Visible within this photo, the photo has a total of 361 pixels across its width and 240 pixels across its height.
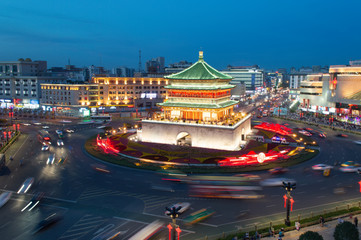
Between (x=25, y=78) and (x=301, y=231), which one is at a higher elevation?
(x=25, y=78)

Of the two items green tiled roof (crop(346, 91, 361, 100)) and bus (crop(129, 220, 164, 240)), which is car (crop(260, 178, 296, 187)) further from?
green tiled roof (crop(346, 91, 361, 100))

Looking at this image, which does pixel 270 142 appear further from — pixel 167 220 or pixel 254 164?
pixel 167 220

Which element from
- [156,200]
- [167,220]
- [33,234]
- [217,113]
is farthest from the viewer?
[217,113]

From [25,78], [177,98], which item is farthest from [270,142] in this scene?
[25,78]

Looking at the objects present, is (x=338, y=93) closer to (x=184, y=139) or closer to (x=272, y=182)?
(x=184, y=139)

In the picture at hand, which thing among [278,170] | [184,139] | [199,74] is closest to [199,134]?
[184,139]

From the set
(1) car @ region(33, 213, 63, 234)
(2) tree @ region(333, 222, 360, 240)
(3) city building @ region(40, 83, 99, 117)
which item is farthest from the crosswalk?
(3) city building @ region(40, 83, 99, 117)
